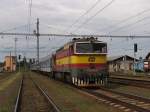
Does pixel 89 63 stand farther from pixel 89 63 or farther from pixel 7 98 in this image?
pixel 7 98

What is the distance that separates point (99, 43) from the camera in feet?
94.1

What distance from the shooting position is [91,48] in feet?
93.6

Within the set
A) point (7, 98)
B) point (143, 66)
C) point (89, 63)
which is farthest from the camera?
point (143, 66)

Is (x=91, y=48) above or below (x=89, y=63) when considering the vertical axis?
above

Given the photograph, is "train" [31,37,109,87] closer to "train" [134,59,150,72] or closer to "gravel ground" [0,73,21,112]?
"gravel ground" [0,73,21,112]

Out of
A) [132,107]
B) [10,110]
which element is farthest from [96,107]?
[10,110]

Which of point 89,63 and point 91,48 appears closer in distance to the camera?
point 89,63

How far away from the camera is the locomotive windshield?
93.3 feet

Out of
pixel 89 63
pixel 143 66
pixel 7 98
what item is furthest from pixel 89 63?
pixel 143 66

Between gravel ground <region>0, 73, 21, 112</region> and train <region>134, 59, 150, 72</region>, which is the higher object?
train <region>134, 59, 150, 72</region>

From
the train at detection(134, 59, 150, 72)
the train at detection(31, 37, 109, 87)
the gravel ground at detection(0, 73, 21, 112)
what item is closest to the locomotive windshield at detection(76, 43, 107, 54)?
the train at detection(31, 37, 109, 87)

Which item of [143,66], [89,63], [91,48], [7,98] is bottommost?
[7,98]

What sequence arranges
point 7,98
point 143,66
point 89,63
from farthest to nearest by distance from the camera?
point 143,66
point 89,63
point 7,98

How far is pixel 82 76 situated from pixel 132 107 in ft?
40.8
